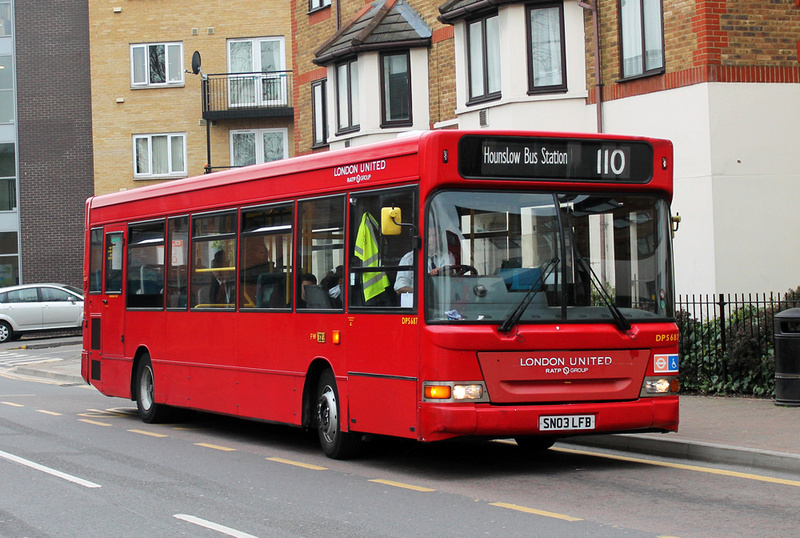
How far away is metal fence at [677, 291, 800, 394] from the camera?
568 inches

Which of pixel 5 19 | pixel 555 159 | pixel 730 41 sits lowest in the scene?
pixel 555 159

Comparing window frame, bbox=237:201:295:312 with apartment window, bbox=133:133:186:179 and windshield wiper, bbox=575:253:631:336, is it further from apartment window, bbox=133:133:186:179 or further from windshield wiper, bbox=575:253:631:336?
apartment window, bbox=133:133:186:179

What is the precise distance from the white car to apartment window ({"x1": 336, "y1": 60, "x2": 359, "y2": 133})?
11.7m

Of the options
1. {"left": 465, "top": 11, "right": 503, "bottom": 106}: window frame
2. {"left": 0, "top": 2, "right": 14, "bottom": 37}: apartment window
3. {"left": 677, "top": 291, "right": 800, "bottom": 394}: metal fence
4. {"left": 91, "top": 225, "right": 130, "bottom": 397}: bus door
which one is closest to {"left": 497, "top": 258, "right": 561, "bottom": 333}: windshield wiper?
{"left": 677, "top": 291, "right": 800, "bottom": 394}: metal fence

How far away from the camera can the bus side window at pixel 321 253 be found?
10617 mm

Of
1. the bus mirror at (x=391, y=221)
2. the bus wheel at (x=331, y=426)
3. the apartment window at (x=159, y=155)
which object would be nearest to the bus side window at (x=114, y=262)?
the bus wheel at (x=331, y=426)

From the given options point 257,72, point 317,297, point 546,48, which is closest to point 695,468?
point 317,297

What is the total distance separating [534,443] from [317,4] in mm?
19978

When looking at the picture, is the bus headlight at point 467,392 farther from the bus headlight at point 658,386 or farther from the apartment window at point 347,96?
the apartment window at point 347,96

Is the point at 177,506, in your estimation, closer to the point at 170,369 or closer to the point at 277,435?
the point at 277,435

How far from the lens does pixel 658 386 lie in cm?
981

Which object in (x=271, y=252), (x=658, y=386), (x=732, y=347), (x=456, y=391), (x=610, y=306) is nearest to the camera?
(x=456, y=391)

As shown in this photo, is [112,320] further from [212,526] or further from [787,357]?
[787,357]

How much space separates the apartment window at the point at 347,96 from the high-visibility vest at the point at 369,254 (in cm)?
1609
